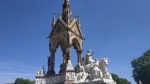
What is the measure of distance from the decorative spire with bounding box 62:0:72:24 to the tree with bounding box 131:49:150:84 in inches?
810

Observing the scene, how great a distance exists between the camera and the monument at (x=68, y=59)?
17875 mm

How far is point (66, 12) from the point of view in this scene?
90.9 feet

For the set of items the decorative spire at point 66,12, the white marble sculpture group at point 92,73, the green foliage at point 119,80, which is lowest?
the white marble sculpture group at point 92,73

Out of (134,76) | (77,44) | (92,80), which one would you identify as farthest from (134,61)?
(92,80)

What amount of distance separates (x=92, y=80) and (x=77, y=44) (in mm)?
11202

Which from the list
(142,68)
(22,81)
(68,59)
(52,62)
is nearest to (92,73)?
(68,59)

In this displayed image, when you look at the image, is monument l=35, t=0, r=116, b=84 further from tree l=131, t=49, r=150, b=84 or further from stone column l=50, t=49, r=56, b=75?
tree l=131, t=49, r=150, b=84

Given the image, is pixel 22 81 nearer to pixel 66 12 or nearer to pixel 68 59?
pixel 66 12

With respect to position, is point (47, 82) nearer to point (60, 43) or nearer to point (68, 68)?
point (68, 68)

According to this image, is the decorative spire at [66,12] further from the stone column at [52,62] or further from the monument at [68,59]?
the stone column at [52,62]

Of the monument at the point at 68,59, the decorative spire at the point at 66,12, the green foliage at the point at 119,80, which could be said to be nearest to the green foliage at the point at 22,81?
the green foliage at the point at 119,80

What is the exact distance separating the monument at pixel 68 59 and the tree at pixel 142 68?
728 inches

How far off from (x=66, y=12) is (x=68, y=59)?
6614 millimetres

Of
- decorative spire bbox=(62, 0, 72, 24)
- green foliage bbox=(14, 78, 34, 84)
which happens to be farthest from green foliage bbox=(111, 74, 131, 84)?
decorative spire bbox=(62, 0, 72, 24)
